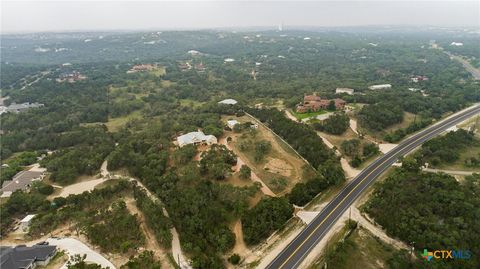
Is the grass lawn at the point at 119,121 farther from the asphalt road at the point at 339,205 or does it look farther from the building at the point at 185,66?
the asphalt road at the point at 339,205

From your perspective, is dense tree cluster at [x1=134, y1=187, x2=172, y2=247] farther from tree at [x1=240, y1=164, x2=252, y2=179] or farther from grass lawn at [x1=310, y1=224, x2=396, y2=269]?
grass lawn at [x1=310, y1=224, x2=396, y2=269]

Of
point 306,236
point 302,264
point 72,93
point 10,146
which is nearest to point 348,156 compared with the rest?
point 306,236

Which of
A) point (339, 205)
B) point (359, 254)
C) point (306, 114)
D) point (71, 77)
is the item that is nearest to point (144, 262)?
point (359, 254)

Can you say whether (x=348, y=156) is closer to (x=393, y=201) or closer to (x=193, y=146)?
(x=393, y=201)

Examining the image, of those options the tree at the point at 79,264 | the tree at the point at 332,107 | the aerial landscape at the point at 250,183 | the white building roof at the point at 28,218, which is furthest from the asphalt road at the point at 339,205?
the white building roof at the point at 28,218

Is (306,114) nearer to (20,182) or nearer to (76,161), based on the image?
(76,161)

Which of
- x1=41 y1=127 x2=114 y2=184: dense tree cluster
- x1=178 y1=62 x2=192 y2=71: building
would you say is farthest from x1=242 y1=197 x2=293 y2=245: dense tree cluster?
x1=178 y1=62 x2=192 y2=71: building
